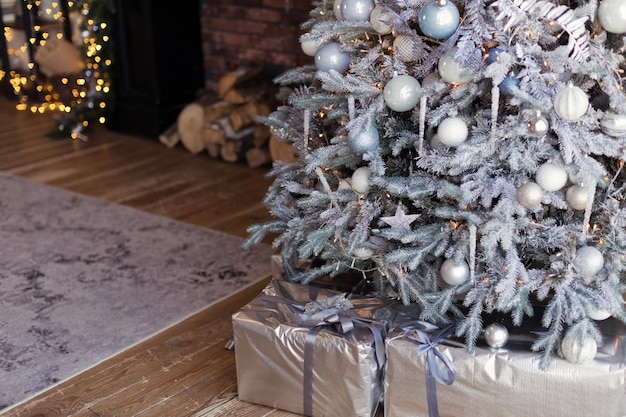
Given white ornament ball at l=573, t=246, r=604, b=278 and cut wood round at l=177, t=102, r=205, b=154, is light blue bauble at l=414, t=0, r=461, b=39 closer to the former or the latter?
white ornament ball at l=573, t=246, r=604, b=278

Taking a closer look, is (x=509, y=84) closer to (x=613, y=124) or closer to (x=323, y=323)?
(x=613, y=124)

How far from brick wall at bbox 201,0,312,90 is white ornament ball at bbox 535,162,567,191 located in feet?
8.64

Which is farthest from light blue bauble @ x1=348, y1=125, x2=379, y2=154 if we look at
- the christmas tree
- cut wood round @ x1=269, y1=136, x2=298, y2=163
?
cut wood round @ x1=269, y1=136, x2=298, y2=163

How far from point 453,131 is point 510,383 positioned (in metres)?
0.65

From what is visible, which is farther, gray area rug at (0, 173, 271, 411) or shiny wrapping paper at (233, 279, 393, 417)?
gray area rug at (0, 173, 271, 411)

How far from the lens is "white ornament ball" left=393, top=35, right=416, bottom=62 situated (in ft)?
7.08

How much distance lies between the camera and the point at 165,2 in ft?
15.7

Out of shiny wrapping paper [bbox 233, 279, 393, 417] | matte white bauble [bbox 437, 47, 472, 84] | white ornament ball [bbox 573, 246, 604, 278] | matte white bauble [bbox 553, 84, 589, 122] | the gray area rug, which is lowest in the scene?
the gray area rug

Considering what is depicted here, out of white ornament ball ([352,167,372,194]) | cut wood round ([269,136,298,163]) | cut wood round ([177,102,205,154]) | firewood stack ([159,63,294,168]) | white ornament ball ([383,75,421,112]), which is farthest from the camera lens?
cut wood round ([177,102,205,154])

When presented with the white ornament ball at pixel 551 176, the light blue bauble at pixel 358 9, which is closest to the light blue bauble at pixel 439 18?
the light blue bauble at pixel 358 9

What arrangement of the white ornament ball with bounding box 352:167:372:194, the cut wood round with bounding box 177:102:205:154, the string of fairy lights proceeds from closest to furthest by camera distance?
1. the white ornament ball with bounding box 352:167:372:194
2. the cut wood round with bounding box 177:102:205:154
3. the string of fairy lights

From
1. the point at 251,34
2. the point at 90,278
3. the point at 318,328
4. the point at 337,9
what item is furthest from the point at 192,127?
the point at 318,328

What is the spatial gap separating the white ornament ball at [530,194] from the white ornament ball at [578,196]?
0.08m

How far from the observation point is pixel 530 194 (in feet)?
6.65
